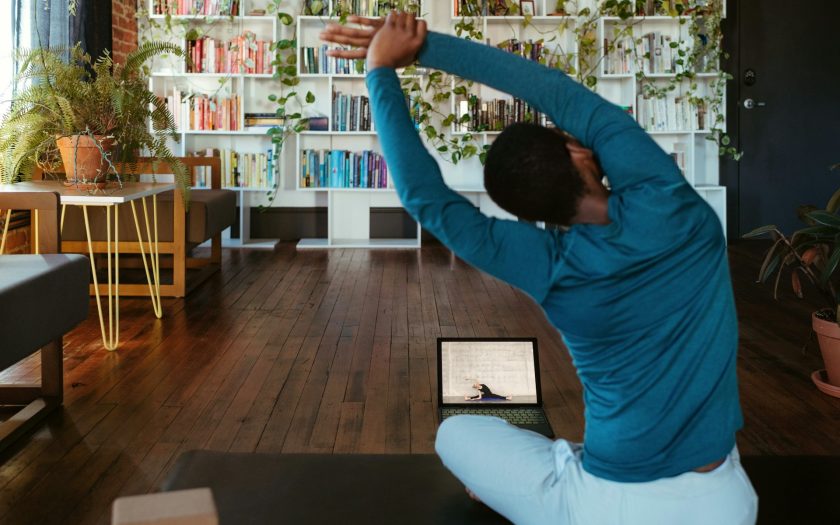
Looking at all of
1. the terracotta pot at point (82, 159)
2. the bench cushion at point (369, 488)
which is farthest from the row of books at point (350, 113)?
the bench cushion at point (369, 488)

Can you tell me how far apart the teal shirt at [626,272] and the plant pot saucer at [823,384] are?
1.93 metres

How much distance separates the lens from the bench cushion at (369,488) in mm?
1725

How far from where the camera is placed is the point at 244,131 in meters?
6.82

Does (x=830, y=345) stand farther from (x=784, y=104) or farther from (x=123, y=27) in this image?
(x=123, y=27)

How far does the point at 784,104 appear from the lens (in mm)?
6750

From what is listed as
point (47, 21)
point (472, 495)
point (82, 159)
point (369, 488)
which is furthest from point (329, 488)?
point (47, 21)

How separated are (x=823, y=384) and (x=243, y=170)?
475 centimetres

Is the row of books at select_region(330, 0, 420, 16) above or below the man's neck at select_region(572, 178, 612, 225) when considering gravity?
above

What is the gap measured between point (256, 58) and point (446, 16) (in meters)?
1.46

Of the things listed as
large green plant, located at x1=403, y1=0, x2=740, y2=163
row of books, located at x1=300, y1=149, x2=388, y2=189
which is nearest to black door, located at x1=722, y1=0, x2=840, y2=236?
large green plant, located at x1=403, y1=0, x2=740, y2=163

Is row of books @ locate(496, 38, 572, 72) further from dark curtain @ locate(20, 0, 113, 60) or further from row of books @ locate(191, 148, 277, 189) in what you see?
dark curtain @ locate(20, 0, 113, 60)

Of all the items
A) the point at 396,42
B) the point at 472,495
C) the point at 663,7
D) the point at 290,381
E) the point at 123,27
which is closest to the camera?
the point at 396,42

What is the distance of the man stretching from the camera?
131 cm

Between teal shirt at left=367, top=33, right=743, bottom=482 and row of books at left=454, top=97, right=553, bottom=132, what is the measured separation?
5.44 metres
